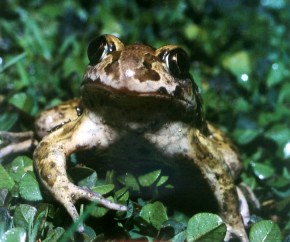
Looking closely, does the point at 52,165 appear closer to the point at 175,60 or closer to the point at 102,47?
the point at 102,47

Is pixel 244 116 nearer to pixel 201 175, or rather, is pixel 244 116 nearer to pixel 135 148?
pixel 201 175

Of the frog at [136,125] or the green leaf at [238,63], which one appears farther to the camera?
the green leaf at [238,63]

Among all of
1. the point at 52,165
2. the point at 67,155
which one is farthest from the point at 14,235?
the point at 67,155

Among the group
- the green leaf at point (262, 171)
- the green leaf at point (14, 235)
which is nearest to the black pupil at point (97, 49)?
the green leaf at point (14, 235)

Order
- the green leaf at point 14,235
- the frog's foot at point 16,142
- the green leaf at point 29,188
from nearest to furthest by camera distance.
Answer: the green leaf at point 14,235 < the green leaf at point 29,188 < the frog's foot at point 16,142

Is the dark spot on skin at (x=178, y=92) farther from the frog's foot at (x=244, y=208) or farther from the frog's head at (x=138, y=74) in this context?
the frog's foot at (x=244, y=208)

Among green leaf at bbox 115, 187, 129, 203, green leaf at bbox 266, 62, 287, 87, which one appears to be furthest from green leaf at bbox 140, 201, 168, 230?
green leaf at bbox 266, 62, 287, 87

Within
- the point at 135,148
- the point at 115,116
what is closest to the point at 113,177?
the point at 135,148
